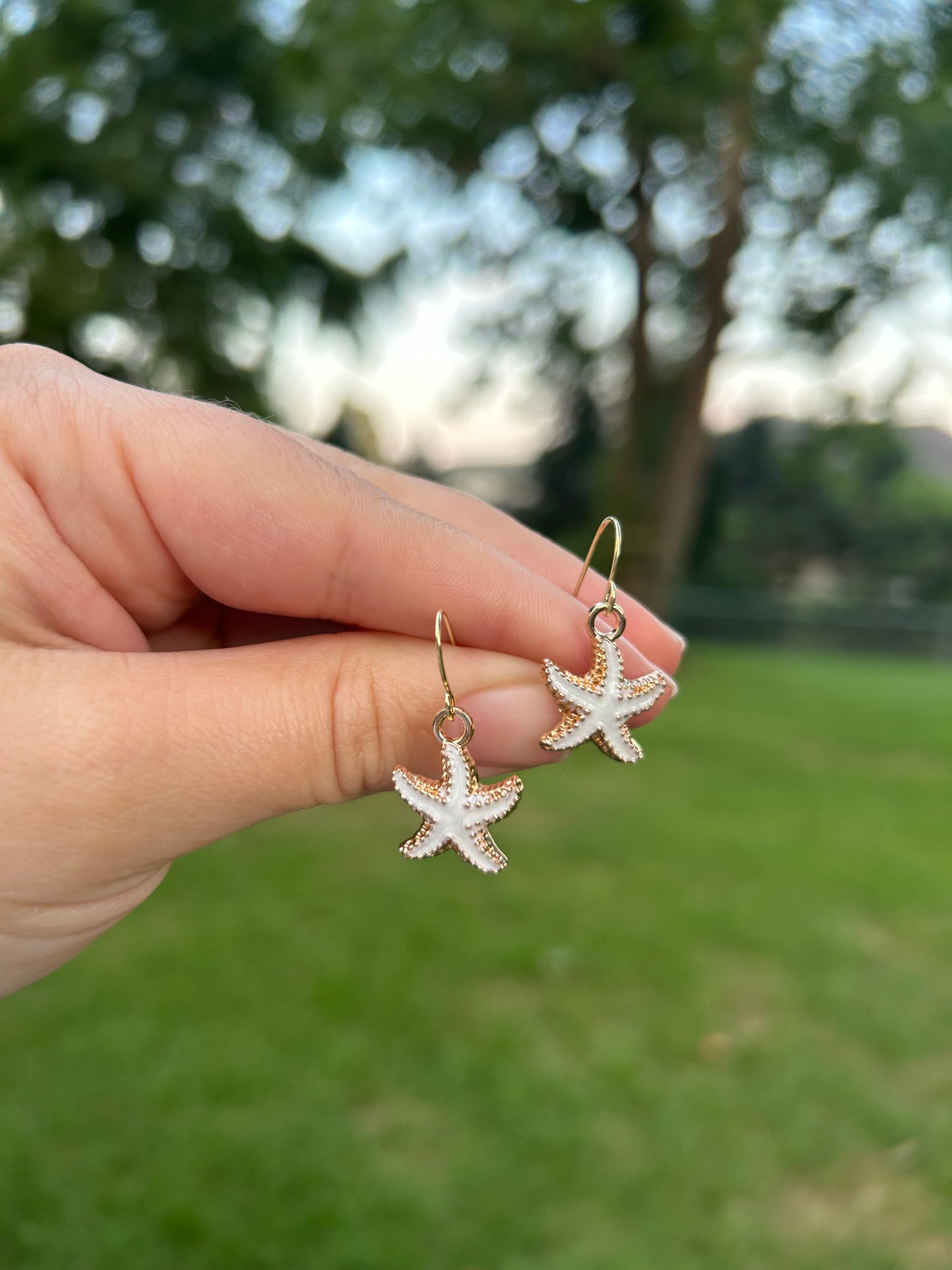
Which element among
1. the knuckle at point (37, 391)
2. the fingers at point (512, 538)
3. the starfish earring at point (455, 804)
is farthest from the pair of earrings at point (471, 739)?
the knuckle at point (37, 391)

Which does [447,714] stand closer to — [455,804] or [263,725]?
[455,804]

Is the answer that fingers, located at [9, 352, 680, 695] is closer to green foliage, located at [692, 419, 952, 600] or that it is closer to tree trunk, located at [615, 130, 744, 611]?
tree trunk, located at [615, 130, 744, 611]

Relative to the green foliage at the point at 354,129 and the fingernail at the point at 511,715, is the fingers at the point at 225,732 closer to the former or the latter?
the fingernail at the point at 511,715

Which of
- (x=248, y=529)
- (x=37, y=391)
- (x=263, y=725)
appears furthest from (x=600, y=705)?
(x=37, y=391)

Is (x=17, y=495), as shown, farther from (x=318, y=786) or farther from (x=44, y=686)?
(x=318, y=786)

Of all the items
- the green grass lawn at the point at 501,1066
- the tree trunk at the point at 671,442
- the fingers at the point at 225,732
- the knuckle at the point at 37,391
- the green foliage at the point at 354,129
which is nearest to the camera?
the fingers at the point at 225,732

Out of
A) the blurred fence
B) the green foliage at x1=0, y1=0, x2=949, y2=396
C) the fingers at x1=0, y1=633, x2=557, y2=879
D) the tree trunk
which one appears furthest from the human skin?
the blurred fence

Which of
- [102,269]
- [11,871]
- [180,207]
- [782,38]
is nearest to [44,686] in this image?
[11,871]

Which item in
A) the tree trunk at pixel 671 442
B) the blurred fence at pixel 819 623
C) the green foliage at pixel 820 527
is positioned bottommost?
the blurred fence at pixel 819 623
